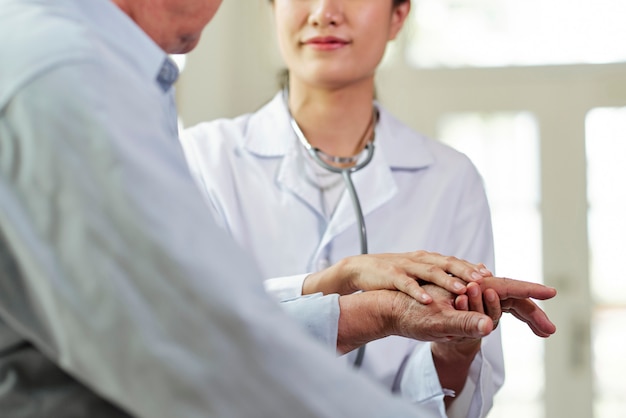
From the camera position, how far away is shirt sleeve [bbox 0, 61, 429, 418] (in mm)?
576

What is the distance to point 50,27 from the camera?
640mm

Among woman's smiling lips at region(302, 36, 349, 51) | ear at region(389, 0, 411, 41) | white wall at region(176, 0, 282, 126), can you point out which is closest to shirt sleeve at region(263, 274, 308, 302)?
woman's smiling lips at region(302, 36, 349, 51)

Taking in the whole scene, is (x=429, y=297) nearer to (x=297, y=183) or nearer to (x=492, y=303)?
(x=492, y=303)

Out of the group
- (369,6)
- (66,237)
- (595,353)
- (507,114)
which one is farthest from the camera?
(507,114)

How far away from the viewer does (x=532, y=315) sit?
1206 millimetres

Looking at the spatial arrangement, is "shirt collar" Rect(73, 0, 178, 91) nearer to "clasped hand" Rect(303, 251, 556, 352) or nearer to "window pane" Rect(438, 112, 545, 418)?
"clasped hand" Rect(303, 251, 556, 352)

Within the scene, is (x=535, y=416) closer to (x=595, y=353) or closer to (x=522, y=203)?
(x=595, y=353)

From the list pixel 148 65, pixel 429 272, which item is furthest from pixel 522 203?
pixel 148 65

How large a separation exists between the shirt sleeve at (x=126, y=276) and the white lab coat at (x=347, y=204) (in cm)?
84

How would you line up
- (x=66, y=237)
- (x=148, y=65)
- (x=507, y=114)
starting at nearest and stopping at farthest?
(x=66, y=237)
(x=148, y=65)
(x=507, y=114)

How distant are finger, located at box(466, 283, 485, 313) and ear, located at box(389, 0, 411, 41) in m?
0.68

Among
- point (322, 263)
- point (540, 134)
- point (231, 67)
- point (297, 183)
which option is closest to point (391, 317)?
point (322, 263)

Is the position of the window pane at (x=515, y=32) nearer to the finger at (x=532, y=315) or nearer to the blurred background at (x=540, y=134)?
the blurred background at (x=540, y=134)

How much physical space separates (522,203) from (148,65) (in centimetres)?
373
